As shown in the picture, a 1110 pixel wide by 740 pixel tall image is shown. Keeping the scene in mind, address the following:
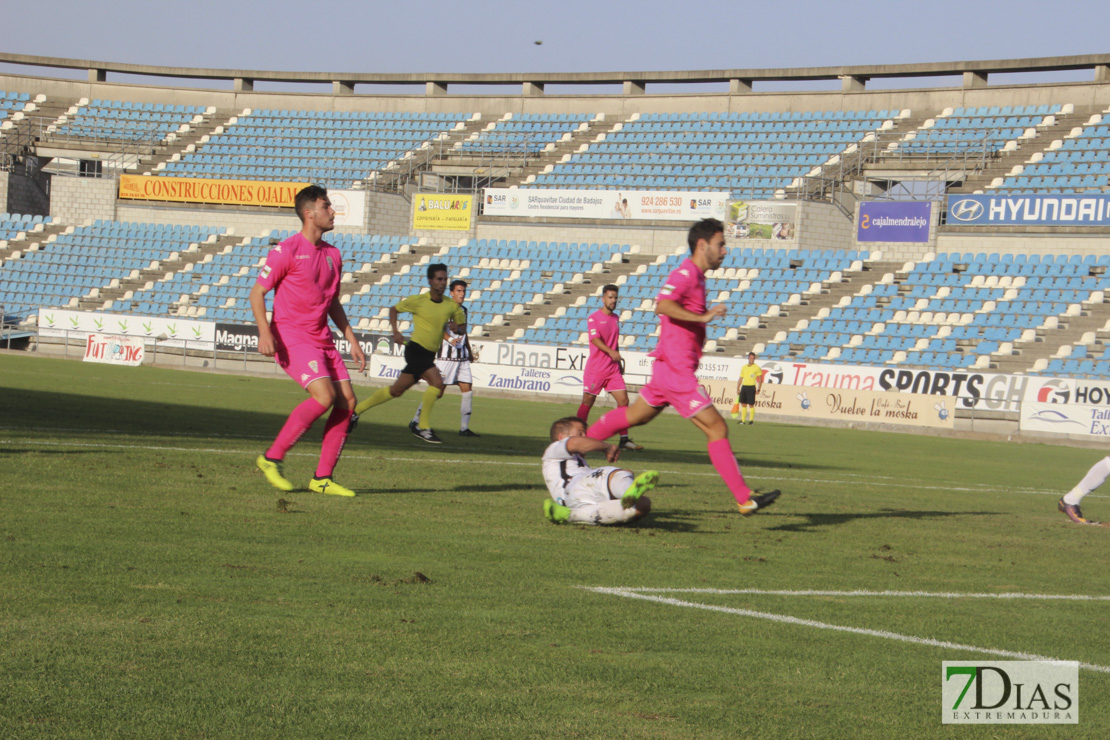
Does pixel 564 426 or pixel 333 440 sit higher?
pixel 564 426

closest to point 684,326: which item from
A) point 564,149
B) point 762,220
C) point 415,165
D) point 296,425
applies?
point 296,425

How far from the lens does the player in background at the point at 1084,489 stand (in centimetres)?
1052

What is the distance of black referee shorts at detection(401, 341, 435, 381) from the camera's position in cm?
1540

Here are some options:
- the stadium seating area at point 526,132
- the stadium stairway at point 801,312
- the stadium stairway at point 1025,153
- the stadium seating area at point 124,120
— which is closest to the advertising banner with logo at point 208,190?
the stadium seating area at point 124,120

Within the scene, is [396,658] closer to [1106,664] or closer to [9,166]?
[1106,664]

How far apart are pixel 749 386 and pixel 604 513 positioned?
2180cm

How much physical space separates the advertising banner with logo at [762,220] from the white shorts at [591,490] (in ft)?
118

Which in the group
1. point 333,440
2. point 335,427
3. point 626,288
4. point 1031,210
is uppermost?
point 1031,210

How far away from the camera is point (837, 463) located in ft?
56.1

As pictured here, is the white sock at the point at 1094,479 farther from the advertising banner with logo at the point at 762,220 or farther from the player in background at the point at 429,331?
the advertising banner with logo at the point at 762,220

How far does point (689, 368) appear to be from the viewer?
29.5 feet

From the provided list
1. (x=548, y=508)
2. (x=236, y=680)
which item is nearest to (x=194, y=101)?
(x=548, y=508)

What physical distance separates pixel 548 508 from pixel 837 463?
9.84m

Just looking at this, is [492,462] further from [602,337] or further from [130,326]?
[130,326]
